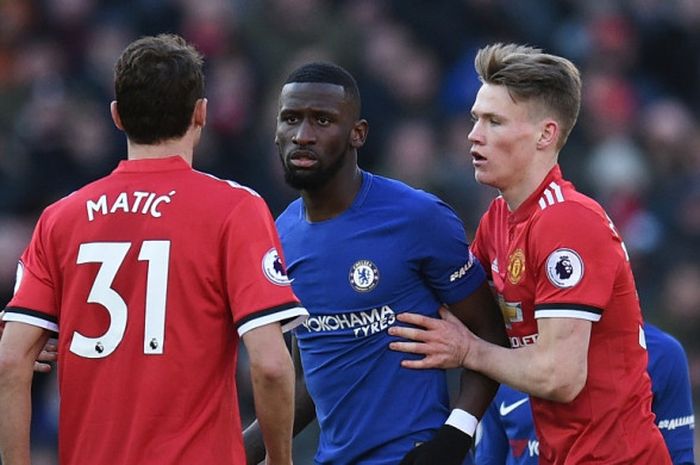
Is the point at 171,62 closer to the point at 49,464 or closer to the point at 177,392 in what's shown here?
the point at 177,392

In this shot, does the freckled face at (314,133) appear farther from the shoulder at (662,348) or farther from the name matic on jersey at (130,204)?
the shoulder at (662,348)

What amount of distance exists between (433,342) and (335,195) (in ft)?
2.29

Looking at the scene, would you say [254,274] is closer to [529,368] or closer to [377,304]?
[377,304]

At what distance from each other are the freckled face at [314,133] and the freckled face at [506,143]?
1.68 feet

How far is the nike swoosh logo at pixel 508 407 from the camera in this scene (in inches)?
247

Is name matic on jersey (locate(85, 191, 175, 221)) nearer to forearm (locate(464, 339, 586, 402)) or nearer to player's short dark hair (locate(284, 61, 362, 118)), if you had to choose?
player's short dark hair (locate(284, 61, 362, 118))

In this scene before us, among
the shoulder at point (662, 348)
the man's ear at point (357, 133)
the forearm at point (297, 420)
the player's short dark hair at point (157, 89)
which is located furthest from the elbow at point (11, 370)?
the shoulder at point (662, 348)

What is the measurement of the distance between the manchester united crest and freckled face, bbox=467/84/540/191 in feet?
0.96

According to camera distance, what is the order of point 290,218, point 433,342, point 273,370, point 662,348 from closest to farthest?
point 273,370 < point 433,342 < point 290,218 < point 662,348

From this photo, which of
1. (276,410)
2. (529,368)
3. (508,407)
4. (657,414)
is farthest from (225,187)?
(657,414)

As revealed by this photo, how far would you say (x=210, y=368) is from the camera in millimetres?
4770

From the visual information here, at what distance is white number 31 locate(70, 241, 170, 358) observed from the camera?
4.72 metres

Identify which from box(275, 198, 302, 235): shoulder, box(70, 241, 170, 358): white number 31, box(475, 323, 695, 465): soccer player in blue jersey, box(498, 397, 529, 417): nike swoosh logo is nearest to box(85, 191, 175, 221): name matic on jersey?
box(70, 241, 170, 358): white number 31

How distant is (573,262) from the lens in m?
5.18
